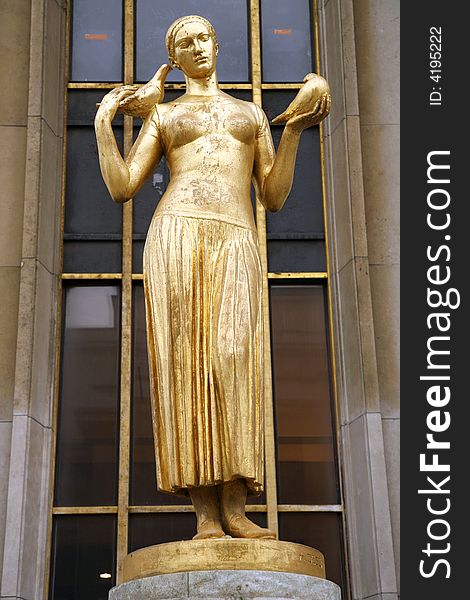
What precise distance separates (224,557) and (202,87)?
2.94 metres

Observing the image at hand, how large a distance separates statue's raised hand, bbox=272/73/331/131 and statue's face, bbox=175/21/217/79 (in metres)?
0.66

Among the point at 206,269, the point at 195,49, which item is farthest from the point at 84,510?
the point at 195,49

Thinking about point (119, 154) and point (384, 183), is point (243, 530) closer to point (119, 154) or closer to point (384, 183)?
point (119, 154)

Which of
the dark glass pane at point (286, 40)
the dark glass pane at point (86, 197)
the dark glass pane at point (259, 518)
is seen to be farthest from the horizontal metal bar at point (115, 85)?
the dark glass pane at point (259, 518)

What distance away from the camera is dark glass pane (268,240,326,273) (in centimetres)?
1025

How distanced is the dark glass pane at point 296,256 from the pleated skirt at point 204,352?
14.0 ft

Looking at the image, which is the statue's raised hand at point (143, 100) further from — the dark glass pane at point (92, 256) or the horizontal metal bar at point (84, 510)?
the horizontal metal bar at point (84, 510)

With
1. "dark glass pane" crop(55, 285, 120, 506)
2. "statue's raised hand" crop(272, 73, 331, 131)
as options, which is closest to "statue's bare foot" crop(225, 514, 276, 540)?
"statue's raised hand" crop(272, 73, 331, 131)

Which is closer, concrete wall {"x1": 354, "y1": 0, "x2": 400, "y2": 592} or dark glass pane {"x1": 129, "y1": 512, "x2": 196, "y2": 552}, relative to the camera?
dark glass pane {"x1": 129, "y1": 512, "x2": 196, "y2": 552}

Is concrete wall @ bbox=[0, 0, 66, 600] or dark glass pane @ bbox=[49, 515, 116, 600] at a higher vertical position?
concrete wall @ bbox=[0, 0, 66, 600]

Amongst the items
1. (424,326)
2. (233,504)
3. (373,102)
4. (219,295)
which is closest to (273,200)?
(219,295)

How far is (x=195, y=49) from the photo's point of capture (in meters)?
6.34

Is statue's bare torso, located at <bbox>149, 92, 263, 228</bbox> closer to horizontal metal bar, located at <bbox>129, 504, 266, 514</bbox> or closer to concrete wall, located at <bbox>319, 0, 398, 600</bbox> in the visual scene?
concrete wall, located at <bbox>319, 0, 398, 600</bbox>

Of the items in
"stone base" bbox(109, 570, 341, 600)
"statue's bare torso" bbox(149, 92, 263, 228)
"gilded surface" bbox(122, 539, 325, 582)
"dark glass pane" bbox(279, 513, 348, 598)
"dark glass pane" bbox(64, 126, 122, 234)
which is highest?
"dark glass pane" bbox(64, 126, 122, 234)
